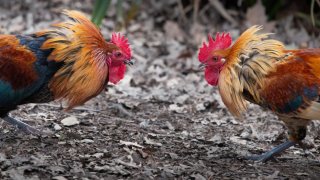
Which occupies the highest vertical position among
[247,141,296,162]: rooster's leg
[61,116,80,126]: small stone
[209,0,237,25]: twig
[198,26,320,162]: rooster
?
[209,0,237,25]: twig

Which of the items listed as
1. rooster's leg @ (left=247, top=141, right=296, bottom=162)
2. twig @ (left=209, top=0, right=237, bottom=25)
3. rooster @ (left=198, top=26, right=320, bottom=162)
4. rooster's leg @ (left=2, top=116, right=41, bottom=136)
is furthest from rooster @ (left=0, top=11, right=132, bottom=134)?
twig @ (left=209, top=0, right=237, bottom=25)

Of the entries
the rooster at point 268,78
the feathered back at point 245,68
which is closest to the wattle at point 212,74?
the rooster at point 268,78

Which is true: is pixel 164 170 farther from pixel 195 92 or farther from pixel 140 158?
pixel 195 92

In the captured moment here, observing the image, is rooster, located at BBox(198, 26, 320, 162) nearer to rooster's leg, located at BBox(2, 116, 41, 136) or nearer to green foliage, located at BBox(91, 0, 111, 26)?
rooster's leg, located at BBox(2, 116, 41, 136)

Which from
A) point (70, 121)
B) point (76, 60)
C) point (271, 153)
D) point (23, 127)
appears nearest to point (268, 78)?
point (271, 153)

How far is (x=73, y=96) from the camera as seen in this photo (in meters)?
4.88

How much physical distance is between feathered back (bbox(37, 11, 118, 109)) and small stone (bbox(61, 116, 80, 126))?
2.15 feet

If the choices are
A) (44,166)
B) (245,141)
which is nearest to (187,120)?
(245,141)

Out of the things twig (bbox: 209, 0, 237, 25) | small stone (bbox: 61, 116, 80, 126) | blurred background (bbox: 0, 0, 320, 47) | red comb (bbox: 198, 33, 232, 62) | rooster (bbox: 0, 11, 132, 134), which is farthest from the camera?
twig (bbox: 209, 0, 237, 25)

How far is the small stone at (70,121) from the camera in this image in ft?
18.3

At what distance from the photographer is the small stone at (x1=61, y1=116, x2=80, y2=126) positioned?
18.3 feet

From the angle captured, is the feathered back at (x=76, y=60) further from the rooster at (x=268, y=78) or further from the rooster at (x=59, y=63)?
the rooster at (x=268, y=78)

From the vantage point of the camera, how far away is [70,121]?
563 centimetres

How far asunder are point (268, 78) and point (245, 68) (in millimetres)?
226
